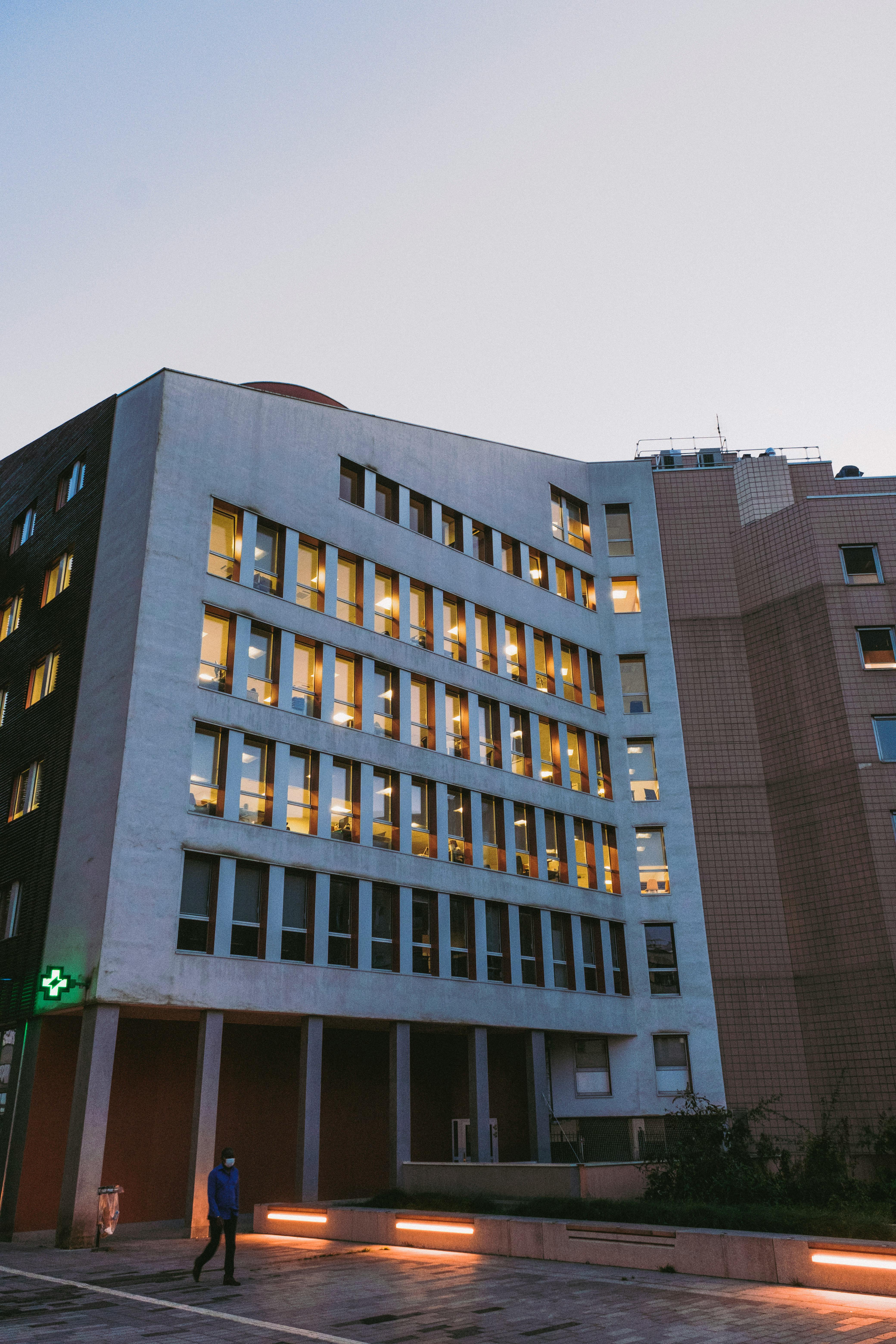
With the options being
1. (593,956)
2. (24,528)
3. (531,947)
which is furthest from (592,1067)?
(24,528)

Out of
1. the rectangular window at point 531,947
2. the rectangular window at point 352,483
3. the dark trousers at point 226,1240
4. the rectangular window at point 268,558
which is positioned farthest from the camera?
the rectangular window at point 352,483

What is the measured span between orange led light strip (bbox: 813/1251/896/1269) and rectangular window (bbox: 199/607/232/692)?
56.8 feet

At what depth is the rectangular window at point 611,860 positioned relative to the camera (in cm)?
3212

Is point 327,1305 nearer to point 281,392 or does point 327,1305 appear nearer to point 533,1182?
point 533,1182

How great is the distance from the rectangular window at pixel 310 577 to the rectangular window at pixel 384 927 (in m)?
7.60

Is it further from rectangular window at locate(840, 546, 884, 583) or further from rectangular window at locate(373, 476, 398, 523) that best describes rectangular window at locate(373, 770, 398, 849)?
rectangular window at locate(840, 546, 884, 583)

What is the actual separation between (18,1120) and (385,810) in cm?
1103

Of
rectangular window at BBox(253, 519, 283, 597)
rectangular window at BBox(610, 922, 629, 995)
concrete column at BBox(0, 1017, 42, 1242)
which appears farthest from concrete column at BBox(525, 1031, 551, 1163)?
rectangular window at BBox(253, 519, 283, 597)

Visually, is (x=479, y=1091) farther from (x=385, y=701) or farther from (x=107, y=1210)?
(x=107, y=1210)

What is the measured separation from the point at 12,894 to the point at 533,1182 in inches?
573

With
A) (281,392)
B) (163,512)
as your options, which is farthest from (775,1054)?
(281,392)

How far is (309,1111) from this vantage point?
23.6 meters

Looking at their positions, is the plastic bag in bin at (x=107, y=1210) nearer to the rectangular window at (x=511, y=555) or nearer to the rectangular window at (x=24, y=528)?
the rectangular window at (x=24, y=528)

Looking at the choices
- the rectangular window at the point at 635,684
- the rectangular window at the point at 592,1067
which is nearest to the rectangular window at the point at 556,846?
the rectangular window at the point at 635,684
